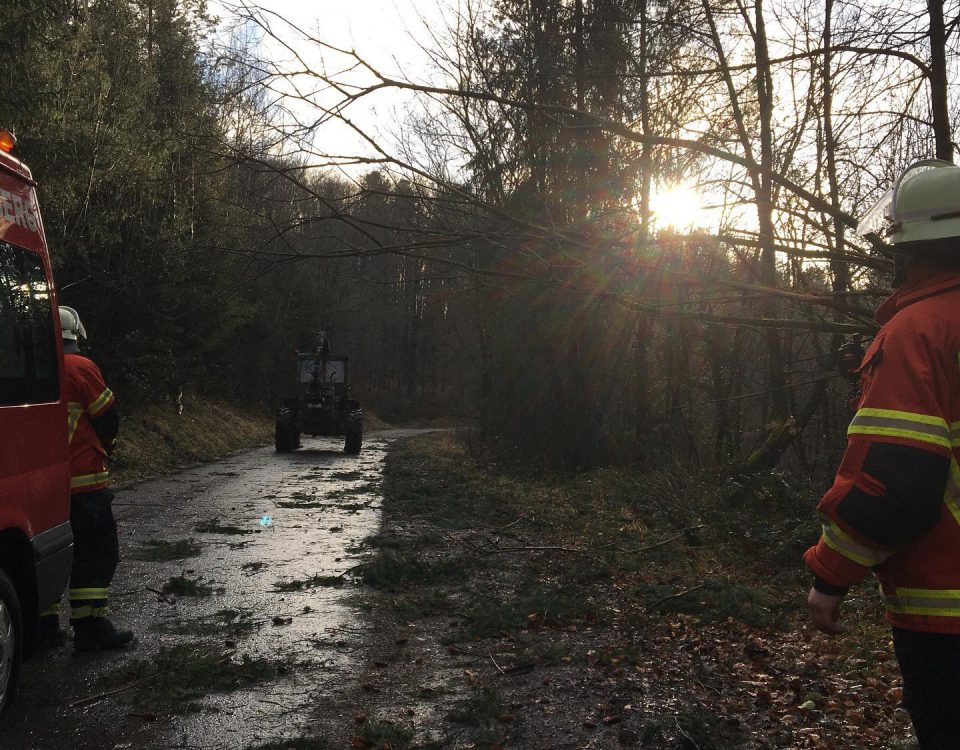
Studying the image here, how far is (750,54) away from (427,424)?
4276 cm

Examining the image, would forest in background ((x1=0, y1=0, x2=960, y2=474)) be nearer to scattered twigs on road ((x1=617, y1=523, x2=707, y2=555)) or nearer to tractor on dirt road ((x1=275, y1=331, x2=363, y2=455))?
scattered twigs on road ((x1=617, y1=523, x2=707, y2=555))

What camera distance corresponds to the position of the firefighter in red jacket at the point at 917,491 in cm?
204

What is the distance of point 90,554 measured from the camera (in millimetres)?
5273

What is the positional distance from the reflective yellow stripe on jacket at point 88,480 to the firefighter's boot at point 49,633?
0.83 m

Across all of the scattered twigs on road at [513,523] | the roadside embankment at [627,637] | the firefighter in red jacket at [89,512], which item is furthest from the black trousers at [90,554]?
the scattered twigs on road at [513,523]

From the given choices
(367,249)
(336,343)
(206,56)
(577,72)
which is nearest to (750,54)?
(577,72)

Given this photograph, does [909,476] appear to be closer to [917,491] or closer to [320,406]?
[917,491]

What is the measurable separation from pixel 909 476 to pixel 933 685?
56 centimetres

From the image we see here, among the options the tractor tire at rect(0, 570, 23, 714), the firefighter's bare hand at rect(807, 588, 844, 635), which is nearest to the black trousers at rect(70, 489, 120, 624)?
the tractor tire at rect(0, 570, 23, 714)

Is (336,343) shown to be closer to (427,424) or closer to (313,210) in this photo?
(427,424)

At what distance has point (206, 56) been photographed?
4609 mm

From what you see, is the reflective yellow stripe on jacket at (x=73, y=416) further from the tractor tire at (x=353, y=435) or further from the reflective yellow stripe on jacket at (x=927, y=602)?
the tractor tire at (x=353, y=435)

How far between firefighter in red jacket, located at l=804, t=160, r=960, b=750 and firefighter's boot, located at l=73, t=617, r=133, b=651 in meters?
4.46

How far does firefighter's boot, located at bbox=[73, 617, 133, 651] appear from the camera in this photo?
5.14 m
